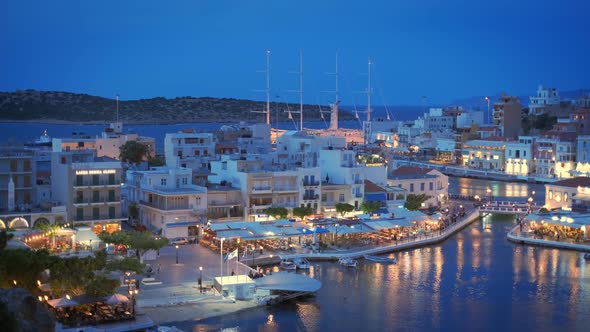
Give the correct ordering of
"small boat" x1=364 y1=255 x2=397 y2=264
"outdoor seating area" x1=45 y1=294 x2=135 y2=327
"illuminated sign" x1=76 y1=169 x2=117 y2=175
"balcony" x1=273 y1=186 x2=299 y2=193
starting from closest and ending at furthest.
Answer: "outdoor seating area" x1=45 y1=294 x2=135 y2=327, "small boat" x1=364 y1=255 x2=397 y2=264, "illuminated sign" x1=76 y1=169 x2=117 y2=175, "balcony" x1=273 y1=186 x2=299 y2=193

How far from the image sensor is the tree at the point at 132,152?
1834 inches

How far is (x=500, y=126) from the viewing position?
68938 millimetres

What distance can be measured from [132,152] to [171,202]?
18.6 m

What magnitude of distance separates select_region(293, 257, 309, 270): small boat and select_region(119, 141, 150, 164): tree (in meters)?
22.1

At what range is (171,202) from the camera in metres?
28.7

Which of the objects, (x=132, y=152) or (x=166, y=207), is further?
(x=132, y=152)

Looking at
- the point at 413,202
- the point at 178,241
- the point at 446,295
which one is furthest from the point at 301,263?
the point at 413,202

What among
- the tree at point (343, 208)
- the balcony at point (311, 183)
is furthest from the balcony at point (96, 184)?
the tree at point (343, 208)

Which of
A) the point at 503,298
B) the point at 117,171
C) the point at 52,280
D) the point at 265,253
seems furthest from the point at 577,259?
the point at 52,280

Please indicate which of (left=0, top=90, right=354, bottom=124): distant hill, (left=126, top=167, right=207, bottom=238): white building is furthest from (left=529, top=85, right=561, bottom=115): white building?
(left=0, top=90, right=354, bottom=124): distant hill

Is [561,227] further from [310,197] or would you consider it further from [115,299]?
[115,299]

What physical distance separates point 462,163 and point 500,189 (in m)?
15.2

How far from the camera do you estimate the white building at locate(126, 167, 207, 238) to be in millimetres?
28453

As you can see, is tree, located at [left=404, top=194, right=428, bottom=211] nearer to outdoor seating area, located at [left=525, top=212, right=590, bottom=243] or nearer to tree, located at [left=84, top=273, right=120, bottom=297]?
outdoor seating area, located at [left=525, top=212, right=590, bottom=243]
